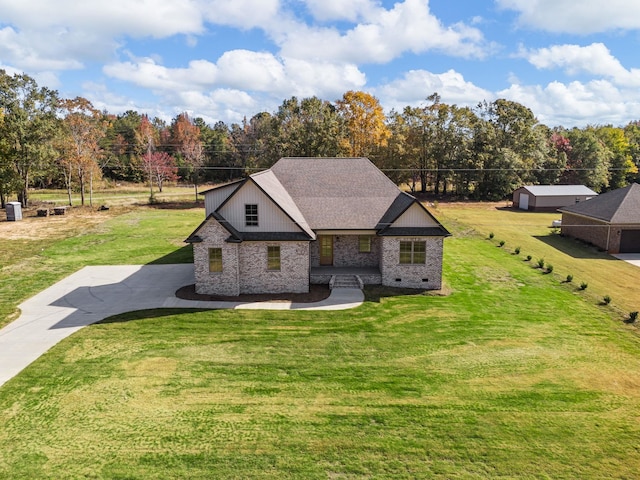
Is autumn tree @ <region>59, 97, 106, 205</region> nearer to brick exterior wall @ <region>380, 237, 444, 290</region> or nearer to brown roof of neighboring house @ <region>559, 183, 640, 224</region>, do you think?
brick exterior wall @ <region>380, 237, 444, 290</region>

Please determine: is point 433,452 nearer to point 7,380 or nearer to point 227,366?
point 227,366

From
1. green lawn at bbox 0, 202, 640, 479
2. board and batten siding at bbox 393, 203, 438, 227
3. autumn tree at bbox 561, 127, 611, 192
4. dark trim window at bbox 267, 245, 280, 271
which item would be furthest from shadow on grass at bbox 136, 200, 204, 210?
autumn tree at bbox 561, 127, 611, 192

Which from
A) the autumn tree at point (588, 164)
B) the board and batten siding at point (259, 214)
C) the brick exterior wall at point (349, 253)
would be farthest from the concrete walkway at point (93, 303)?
the autumn tree at point (588, 164)

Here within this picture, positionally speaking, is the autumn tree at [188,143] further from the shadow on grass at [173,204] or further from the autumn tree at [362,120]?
the autumn tree at [362,120]

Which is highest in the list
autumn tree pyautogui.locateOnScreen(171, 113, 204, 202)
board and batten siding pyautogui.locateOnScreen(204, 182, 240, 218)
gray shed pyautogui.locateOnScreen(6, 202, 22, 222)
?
autumn tree pyautogui.locateOnScreen(171, 113, 204, 202)

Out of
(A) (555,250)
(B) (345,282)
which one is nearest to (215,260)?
(B) (345,282)

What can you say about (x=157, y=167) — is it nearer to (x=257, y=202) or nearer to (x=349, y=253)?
(x=257, y=202)
